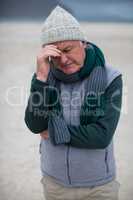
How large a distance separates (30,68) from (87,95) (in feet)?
1.51

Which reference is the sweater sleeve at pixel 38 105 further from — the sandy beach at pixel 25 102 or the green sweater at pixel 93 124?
the sandy beach at pixel 25 102

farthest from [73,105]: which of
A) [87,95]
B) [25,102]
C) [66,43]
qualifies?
[25,102]

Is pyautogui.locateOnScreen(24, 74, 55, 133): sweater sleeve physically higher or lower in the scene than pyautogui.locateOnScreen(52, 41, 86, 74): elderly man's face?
lower

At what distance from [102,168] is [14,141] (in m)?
0.56

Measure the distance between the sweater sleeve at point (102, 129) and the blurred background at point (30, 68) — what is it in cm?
36

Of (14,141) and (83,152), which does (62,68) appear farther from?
(14,141)

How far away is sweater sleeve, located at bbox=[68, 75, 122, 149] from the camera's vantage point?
1197mm

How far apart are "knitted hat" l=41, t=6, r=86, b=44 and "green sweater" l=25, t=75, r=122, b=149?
0.42ft

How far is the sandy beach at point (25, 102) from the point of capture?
156 cm

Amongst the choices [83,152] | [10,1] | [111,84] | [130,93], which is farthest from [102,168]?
[10,1]

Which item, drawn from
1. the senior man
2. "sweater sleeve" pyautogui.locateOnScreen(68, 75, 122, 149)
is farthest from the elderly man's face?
"sweater sleeve" pyautogui.locateOnScreen(68, 75, 122, 149)

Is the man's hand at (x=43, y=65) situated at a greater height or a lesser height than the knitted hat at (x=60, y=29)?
lesser

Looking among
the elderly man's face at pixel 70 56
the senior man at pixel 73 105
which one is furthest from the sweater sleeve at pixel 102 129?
the elderly man's face at pixel 70 56

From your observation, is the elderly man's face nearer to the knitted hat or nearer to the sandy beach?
the knitted hat
